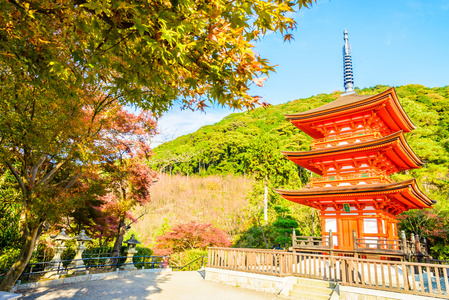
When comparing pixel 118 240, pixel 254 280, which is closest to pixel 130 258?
pixel 118 240

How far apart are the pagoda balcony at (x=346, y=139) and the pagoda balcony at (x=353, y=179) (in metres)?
A: 1.70

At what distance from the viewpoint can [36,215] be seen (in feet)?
18.9

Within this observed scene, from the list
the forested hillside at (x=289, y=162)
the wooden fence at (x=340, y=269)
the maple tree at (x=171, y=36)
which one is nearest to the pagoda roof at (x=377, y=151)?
the wooden fence at (x=340, y=269)

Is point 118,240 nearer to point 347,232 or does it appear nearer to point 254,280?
point 254,280

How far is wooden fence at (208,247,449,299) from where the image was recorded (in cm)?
674

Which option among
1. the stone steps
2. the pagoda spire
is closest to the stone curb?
the stone steps

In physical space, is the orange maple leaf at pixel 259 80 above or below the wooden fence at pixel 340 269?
above

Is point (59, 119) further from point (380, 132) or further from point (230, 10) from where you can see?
point (380, 132)

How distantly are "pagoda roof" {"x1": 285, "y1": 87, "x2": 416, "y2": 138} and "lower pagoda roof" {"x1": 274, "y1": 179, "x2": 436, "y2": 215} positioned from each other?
376 centimetres

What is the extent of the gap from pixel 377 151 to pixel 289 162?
1523cm

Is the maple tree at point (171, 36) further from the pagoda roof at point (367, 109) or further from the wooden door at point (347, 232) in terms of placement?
the wooden door at point (347, 232)

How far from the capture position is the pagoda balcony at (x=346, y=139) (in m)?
12.6

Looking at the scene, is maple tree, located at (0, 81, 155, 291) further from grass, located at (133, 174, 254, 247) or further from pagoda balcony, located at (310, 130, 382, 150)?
grass, located at (133, 174, 254, 247)

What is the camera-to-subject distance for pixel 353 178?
491 inches
